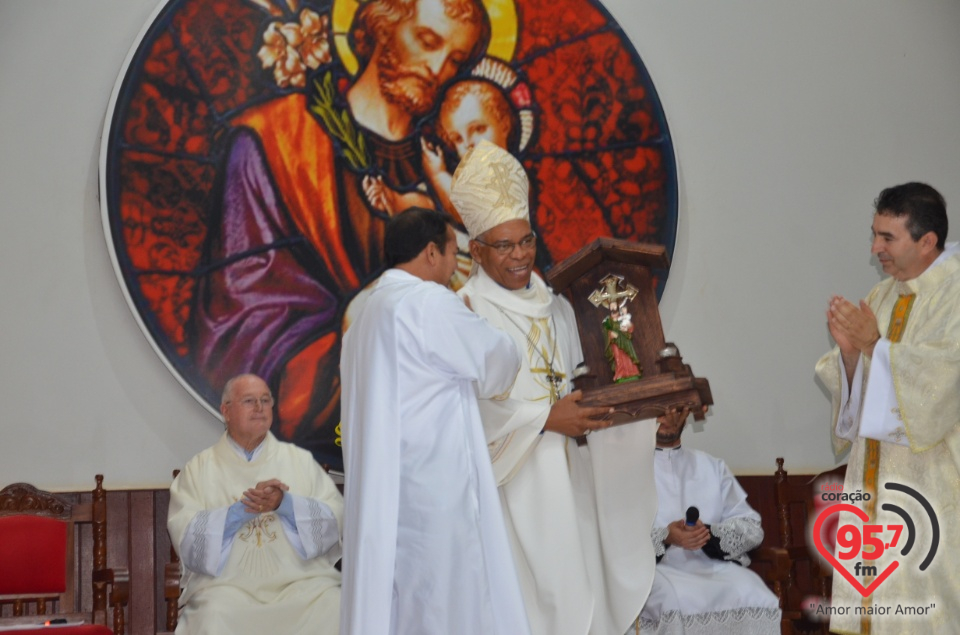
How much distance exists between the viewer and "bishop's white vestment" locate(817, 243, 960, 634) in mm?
4434

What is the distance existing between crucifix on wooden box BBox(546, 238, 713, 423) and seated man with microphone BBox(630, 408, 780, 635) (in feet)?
2.70

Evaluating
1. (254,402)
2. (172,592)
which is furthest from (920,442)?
(172,592)

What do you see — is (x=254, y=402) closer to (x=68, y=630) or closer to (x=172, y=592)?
(x=172, y=592)

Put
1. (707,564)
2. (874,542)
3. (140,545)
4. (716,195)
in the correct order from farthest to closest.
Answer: (716,195), (140,545), (707,564), (874,542)

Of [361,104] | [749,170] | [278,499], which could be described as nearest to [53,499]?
[278,499]

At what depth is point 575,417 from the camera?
177 inches

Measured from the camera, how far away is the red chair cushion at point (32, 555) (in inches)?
224

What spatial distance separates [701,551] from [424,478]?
7.93 ft

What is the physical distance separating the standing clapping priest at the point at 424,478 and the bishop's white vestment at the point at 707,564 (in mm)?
1799

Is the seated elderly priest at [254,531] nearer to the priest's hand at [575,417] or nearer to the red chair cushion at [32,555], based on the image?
the red chair cushion at [32,555]

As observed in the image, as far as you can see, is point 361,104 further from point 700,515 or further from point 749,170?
point 700,515

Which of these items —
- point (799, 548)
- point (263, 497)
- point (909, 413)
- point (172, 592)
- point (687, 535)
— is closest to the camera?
point (909, 413)

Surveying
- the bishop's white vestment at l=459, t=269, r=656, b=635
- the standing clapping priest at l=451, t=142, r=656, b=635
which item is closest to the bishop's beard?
the standing clapping priest at l=451, t=142, r=656, b=635

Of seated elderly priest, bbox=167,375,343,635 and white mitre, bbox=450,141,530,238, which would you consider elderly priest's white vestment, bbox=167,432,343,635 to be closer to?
seated elderly priest, bbox=167,375,343,635
